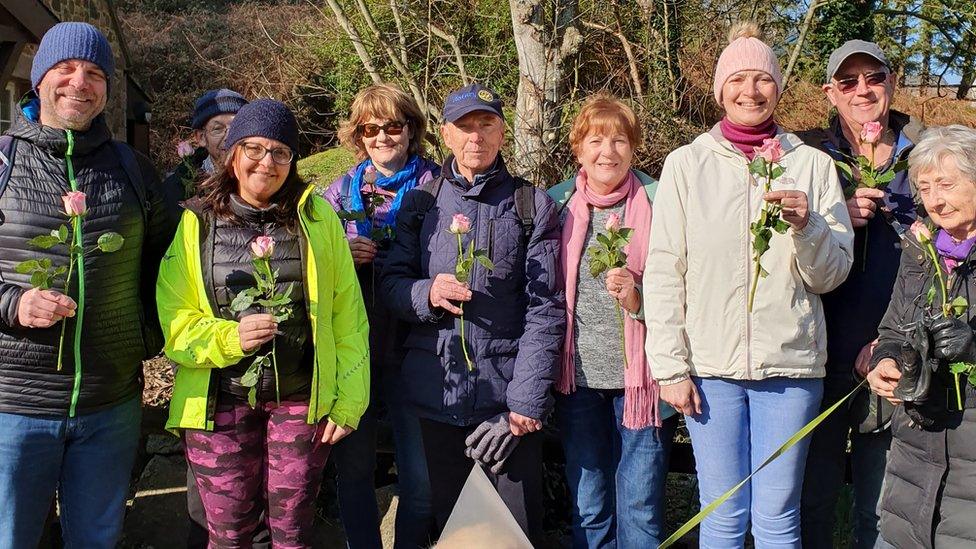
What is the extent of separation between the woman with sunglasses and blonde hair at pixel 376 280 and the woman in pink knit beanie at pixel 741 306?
119 centimetres

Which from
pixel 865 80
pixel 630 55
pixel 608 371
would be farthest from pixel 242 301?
pixel 630 55

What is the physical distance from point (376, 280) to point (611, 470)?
1352mm

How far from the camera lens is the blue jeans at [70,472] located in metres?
2.96

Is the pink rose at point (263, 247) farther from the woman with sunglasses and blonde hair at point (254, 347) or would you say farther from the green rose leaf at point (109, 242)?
the green rose leaf at point (109, 242)

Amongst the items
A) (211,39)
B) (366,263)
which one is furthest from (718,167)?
(211,39)

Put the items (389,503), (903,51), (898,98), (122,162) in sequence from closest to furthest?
1. (122,162)
2. (389,503)
3. (898,98)
4. (903,51)

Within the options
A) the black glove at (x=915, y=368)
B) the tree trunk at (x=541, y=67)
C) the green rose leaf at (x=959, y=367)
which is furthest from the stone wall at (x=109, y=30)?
the green rose leaf at (x=959, y=367)

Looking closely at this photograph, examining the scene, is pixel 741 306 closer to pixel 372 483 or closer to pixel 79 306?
pixel 372 483

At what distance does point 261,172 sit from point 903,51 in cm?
1487

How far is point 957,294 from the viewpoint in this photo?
276 centimetres

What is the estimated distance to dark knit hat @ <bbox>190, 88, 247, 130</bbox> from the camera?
157 inches

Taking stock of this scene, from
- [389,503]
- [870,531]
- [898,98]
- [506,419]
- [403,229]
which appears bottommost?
[389,503]

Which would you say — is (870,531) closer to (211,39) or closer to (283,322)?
(283,322)

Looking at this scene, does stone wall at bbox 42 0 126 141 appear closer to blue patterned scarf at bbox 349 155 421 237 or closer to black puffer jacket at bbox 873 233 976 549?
blue patterned scarf at bbox 349 155 421 237
